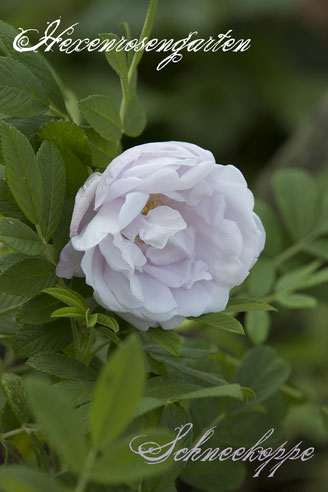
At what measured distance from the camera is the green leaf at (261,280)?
0.72 m

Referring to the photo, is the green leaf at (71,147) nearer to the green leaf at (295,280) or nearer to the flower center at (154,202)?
the flower center at (154,202)

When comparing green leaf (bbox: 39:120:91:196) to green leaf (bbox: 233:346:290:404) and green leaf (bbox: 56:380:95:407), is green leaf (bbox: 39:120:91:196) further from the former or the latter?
green leaf (bbox: 233:346:290:404)

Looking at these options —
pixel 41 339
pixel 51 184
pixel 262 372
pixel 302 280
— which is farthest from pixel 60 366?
pixel 302 280

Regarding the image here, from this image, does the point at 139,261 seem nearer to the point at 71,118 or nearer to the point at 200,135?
the point at 71,118

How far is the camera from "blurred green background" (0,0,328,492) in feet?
6.27

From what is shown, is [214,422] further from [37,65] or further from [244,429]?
[37,65]

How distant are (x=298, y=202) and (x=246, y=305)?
41 cm

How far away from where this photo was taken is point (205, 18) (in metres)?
1.90

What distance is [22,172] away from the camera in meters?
0.41

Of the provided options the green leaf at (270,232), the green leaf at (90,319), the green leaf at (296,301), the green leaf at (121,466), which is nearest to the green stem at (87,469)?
the green leaf at (121,466)

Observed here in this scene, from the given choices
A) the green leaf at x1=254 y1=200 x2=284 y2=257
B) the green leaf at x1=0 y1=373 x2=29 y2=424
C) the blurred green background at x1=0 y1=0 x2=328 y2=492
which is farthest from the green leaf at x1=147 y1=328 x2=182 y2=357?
the blurred green background at x1=0 y1=0 x2=328 y2=492

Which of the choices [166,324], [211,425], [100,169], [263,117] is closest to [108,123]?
[100,169]

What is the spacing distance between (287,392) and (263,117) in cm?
154

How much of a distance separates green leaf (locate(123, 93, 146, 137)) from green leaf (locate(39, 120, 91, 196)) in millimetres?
74
